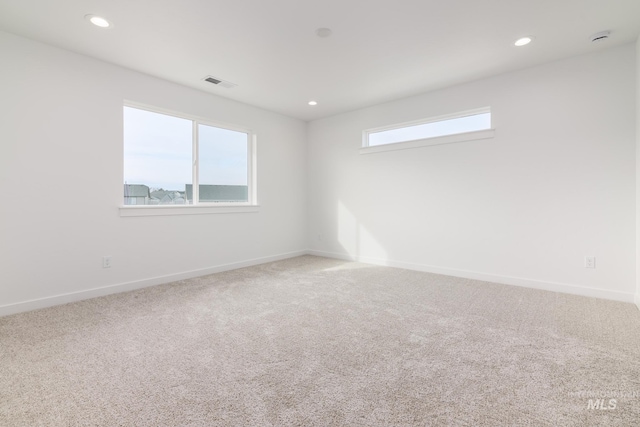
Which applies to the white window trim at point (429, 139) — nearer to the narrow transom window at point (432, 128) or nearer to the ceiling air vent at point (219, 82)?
the narrow transom window at point (432, 128)

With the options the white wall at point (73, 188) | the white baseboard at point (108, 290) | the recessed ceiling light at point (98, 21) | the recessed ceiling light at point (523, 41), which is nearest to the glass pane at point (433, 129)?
the recessed ceiling light at point (523, 41)

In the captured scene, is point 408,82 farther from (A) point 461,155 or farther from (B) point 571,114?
(B) point 571,114

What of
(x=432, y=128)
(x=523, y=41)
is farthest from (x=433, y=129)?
(x=523, y=41)

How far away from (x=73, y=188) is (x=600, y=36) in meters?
5.31

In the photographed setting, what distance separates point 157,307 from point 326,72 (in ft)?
10.2

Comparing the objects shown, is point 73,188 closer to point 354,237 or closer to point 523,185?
point 354,237

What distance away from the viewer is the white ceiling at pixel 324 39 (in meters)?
2.32

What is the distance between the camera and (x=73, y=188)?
119 inches

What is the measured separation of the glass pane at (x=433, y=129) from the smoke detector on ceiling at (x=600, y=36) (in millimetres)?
1124

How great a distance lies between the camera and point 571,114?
318cm

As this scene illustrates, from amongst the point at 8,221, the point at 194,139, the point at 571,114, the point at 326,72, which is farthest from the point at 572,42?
the point at 8,221

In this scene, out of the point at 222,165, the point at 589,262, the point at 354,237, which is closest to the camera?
the point at 589,262

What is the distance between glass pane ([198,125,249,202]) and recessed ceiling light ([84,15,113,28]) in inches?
65.7

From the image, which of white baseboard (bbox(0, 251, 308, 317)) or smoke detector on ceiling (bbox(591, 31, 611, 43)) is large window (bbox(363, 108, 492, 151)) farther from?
white baseboard (bbox(0, 251, 308, 317))
